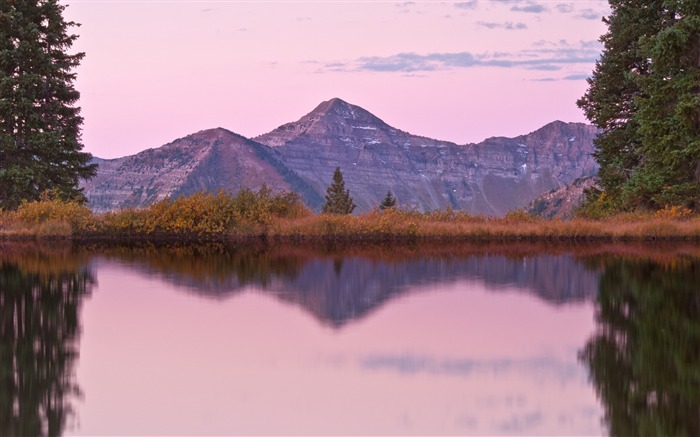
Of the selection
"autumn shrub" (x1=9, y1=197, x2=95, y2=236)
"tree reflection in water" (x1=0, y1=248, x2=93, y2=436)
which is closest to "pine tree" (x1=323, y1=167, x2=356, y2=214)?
"autumn shrub" (x1=9, y1=197, x2=95, y2=236)

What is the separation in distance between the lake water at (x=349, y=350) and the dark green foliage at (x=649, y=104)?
13.4 meters

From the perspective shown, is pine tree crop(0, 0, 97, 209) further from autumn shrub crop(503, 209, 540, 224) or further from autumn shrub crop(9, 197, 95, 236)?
autumn shrub crop(503, 209, 540, 224)

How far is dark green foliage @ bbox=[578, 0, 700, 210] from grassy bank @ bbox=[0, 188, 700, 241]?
180 cm

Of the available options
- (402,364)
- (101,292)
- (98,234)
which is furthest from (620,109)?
(402,364)

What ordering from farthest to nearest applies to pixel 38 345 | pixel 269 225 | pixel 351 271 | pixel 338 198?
pixel 338 198, pixel 269 225, pixel 351 271, pixel 38 345

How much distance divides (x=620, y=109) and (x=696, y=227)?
28.3 ft

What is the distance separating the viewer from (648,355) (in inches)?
512

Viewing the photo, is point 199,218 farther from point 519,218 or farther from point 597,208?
point 597,208

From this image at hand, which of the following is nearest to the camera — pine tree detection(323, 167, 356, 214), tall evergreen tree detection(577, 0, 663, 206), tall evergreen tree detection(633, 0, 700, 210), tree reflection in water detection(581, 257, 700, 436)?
tree reflection in water detection(581, 257, 700, 436)

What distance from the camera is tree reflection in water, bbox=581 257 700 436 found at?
9852 mm

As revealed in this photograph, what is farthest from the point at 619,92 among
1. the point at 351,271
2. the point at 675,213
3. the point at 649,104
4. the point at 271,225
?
the point at 351,271

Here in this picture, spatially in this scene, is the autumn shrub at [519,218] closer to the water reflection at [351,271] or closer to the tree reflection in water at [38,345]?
the water reflection at [351,271]

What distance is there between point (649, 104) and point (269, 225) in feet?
57.6

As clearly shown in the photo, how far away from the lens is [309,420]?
9.73m
